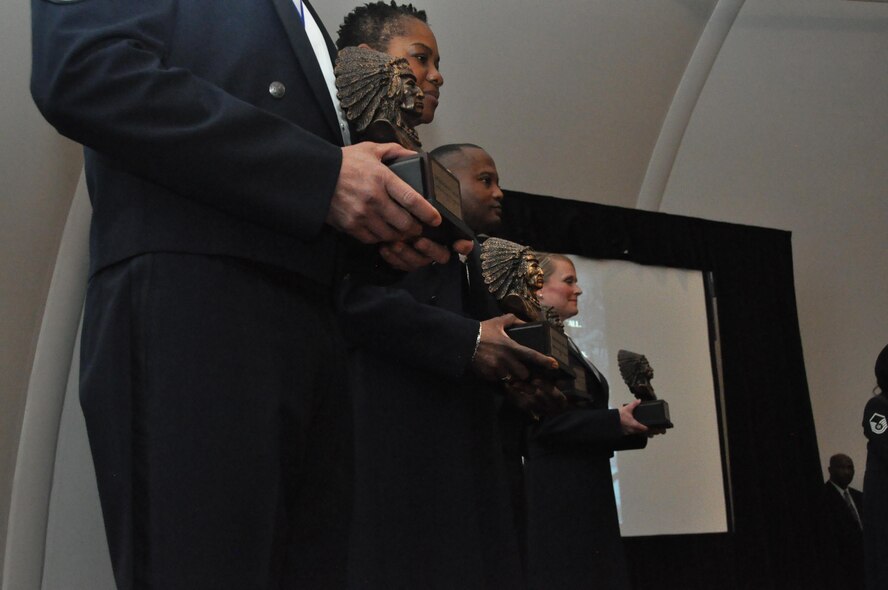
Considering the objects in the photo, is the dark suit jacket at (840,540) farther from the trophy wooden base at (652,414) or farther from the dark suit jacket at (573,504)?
the dark suit jacket at (573,504)

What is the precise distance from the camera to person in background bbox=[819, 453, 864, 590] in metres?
5.75

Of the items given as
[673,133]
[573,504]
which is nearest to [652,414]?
[573,504]

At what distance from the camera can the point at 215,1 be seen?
110cm

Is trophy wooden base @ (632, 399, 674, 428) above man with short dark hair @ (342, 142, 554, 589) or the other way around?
above

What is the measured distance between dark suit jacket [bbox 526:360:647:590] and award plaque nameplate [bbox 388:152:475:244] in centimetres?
177

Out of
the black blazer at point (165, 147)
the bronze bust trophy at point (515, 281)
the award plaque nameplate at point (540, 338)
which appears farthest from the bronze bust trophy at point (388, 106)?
the bronze bust trophy at point (515, 281)

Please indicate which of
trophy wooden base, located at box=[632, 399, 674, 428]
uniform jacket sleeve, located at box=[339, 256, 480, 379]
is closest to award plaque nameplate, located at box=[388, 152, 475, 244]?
uniform jacket sleeve, located at box=[339, 256, 480, 379]

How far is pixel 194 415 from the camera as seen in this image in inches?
36.3

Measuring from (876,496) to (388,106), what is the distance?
12.5ft

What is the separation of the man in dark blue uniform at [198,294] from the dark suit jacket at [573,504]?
1839 mm

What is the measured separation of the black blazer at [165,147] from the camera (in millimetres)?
938

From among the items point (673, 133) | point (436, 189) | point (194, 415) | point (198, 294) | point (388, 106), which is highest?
point (673, 133)

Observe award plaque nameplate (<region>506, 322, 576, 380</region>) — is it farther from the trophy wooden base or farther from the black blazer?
the trophy wooden base

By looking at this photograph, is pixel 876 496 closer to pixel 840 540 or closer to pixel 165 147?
pixel 840 540
